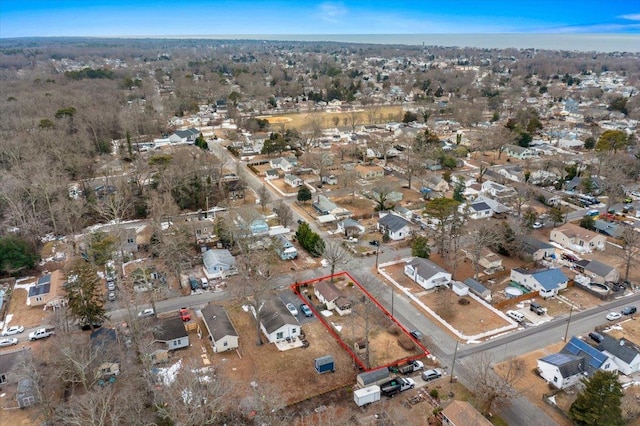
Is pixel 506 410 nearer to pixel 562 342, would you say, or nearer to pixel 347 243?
pixel 562 342

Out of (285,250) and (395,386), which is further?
(285,250)

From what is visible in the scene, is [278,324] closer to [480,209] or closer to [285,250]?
[285,250]

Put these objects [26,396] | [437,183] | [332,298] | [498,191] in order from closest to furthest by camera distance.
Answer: [26,396] < [332,298] < [498,191] < [437,183]

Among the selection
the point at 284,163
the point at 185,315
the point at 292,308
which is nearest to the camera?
the point at 185,315

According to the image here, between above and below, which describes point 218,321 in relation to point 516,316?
above

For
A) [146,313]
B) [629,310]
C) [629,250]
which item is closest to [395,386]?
[146,313]

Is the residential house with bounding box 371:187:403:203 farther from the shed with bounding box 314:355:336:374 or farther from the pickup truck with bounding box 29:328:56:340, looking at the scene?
the pickup truck with bounding box 29:328:56:340
